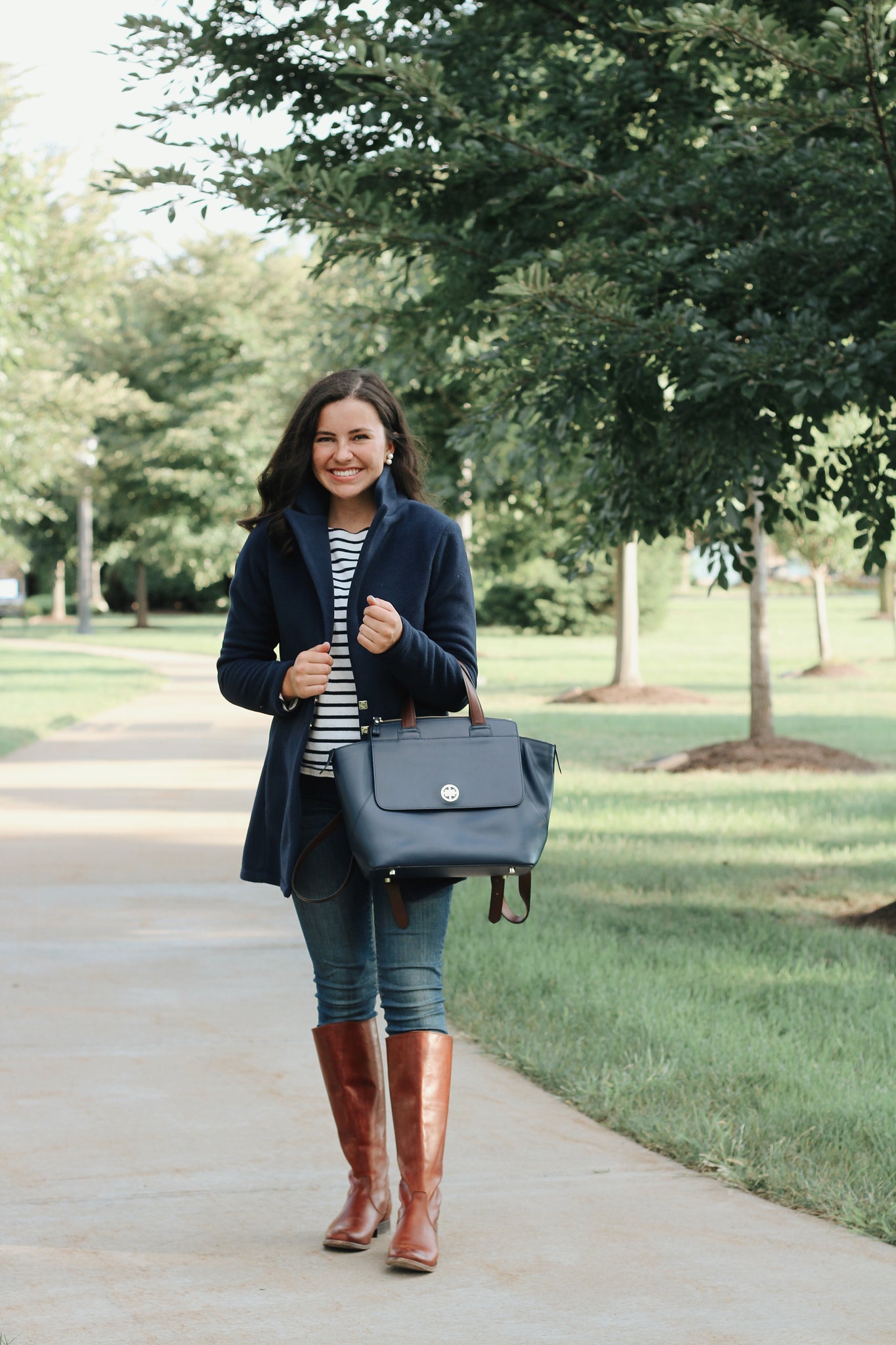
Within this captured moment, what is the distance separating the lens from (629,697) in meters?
21.8

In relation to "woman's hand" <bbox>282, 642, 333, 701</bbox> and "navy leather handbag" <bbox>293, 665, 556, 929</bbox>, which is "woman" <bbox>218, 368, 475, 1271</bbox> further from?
"navy leather handbag" <bbox>293, 665, 556, 929</bbox>

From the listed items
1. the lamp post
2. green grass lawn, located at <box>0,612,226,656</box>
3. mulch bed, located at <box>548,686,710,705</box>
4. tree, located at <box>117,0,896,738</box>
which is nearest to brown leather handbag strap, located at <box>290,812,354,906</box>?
tree, located at <box>117,0,896,738</box>

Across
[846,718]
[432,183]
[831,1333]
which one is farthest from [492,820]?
[846,718]

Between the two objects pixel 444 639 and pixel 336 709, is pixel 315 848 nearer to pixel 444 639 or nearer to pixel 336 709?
pixel 336 709

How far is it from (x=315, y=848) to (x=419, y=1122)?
642 millimetres

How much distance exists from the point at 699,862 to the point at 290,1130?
15.7 ft

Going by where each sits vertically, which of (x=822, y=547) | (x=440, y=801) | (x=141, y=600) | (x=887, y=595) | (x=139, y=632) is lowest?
(x=139, y=632)

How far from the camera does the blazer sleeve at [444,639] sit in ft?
11.4

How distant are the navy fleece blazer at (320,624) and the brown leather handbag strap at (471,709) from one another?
2cm

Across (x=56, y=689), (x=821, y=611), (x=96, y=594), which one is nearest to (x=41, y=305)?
(x=56, y=689)

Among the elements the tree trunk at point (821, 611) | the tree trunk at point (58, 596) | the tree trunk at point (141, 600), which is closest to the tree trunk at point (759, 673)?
the tree trunk at point (821, 611)

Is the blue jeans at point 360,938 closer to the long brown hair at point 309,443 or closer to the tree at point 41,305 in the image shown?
the long brown hair at point 309,443

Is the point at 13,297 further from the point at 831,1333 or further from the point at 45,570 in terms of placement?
the point at 45,570

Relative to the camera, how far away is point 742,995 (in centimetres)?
593
